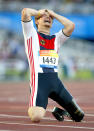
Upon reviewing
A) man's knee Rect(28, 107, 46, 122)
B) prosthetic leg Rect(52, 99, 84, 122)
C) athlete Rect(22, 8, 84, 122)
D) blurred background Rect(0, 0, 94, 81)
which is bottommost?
blurred background Rect(0, 0, 94, 81)

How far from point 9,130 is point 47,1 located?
27880 millimetres

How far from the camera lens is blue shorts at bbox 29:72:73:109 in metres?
8.70

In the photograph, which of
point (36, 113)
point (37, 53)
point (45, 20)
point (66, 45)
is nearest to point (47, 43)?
point (37, 53)

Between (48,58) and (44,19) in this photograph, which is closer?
(48,58)

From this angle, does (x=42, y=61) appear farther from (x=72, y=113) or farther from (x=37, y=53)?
(x=72, y=113)

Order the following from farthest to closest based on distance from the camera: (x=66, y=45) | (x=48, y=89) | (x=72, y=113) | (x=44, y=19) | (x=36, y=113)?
1. (x=66, y=45)
2. (x=72, y=113)
3. (x=44, y=19)
4. (x=48, y=89)
5. (x=36, y=113)

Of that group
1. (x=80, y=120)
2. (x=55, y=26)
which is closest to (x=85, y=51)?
(x=55, y=26)

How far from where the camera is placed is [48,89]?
8.80 m

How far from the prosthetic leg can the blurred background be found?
70.9ft

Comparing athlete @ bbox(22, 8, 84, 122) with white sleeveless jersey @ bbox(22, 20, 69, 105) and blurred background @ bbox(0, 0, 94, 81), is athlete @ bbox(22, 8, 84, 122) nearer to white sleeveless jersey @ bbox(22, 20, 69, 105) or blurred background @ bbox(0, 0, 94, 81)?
white sleeveless jersey @ bbox(22, 20, 69, 105)

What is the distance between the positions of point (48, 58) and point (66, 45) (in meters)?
25.5

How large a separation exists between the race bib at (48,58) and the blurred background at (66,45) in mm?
21937

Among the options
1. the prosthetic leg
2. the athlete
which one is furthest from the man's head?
the prosthetic leg

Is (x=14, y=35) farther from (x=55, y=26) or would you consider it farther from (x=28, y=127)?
(x=28, y=127)
